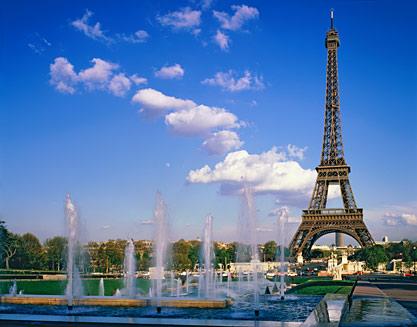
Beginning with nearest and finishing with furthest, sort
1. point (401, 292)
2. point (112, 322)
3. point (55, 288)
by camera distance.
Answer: point (112, 322) < point (401, 292) < point (55, 288)

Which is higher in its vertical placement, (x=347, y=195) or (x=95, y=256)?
(x=347, y=195)

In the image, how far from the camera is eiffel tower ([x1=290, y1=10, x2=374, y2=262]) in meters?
62.8

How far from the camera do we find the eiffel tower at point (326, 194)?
6281 cm

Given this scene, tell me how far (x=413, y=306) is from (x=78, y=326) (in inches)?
466

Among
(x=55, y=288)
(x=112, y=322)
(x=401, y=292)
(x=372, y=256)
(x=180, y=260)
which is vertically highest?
(x=112, y=322)

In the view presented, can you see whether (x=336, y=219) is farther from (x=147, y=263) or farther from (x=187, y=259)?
(x=147, y=263)

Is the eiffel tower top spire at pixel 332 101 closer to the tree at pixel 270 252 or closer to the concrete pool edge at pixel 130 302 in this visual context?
the tree at pixel 270 252

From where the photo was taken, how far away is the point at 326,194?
66875mm

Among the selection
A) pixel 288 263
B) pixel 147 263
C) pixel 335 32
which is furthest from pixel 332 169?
pixel 147 263

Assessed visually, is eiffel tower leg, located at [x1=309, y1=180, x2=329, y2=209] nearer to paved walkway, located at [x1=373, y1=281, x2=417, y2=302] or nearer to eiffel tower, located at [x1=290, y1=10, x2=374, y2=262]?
eiffel tower, located at [x1=290, y1=10, x2=374, y2=262]

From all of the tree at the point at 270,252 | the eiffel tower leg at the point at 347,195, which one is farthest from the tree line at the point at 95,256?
the tree at the point at 270,252

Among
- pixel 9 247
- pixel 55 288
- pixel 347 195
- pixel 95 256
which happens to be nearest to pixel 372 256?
pixel 347 195

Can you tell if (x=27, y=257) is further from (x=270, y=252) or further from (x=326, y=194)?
(x=270, y=252)

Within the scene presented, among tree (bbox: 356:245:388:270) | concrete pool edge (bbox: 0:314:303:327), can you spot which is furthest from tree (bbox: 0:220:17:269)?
concrete pool edge (bbox: 0:314:303:327)
